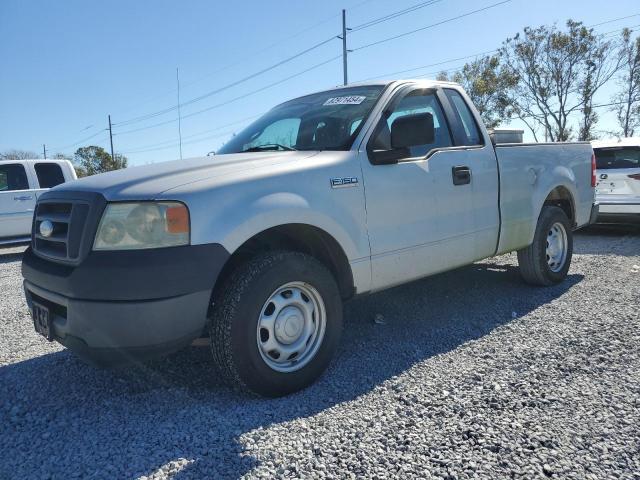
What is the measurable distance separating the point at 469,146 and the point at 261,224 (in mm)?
2286

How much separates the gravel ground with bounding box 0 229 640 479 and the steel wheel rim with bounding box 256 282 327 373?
8.7 inches

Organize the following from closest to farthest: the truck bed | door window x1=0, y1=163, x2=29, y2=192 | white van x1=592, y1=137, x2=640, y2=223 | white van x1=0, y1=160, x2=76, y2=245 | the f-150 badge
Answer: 1. the f-150 badge
2. the truck bed
3. white van x1=592, y1=137, x2=640, y2=223
4. white van x1=0, y1=160, x2=76, y2=245
5. door window x1=0, y1=163, x2=29, y2=192

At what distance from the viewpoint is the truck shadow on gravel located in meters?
2.34

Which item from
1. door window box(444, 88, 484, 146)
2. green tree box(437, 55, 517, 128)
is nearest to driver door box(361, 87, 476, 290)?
door window box(444, 88, 484, 146)

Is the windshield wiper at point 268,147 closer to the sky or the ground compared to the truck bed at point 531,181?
closer to the sky

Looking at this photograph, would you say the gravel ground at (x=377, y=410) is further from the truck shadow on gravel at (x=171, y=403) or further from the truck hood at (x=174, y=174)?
the truck hood at (x=174, y=174)

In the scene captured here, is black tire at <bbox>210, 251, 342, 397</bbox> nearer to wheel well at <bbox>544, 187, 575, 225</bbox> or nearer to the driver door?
the driver door

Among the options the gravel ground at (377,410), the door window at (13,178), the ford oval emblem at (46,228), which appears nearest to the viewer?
the gravel ground at (377,410)

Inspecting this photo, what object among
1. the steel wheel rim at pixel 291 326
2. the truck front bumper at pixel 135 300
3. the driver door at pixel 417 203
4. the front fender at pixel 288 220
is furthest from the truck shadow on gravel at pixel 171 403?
the front fender at pixel 288 220

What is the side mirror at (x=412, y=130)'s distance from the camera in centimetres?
333

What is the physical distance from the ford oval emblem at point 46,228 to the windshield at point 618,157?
28.7 ft

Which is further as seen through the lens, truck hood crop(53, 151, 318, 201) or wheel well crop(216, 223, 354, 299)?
wheel well crop(216, 223, 354, 299)

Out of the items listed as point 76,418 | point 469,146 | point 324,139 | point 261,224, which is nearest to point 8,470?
point 76,418

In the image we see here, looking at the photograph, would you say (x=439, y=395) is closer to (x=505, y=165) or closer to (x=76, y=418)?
(x=76, y=418)
